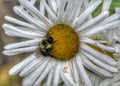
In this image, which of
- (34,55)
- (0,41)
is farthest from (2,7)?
(34,55)

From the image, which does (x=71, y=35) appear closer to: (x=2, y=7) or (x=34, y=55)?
(x=34, y=55)

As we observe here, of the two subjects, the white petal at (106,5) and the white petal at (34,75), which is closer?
the white petal at (106,5)

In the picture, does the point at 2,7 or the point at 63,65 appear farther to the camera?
the point at 2,7

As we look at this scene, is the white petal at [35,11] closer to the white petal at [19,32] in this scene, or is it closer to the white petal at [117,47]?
the white petal at [19,32]

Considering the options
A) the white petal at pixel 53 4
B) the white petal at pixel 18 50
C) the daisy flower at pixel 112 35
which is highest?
the white petal at pixel 53 4

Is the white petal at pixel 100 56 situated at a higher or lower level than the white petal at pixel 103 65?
higher

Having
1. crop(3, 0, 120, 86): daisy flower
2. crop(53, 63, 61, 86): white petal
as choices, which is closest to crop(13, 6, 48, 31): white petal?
crop(3, 0, 120, 86): daisy flower

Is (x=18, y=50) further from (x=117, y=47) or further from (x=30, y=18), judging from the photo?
(x=117, y=47)

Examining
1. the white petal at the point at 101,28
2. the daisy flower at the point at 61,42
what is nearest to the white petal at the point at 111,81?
the daisy flower at the point at 61,42
